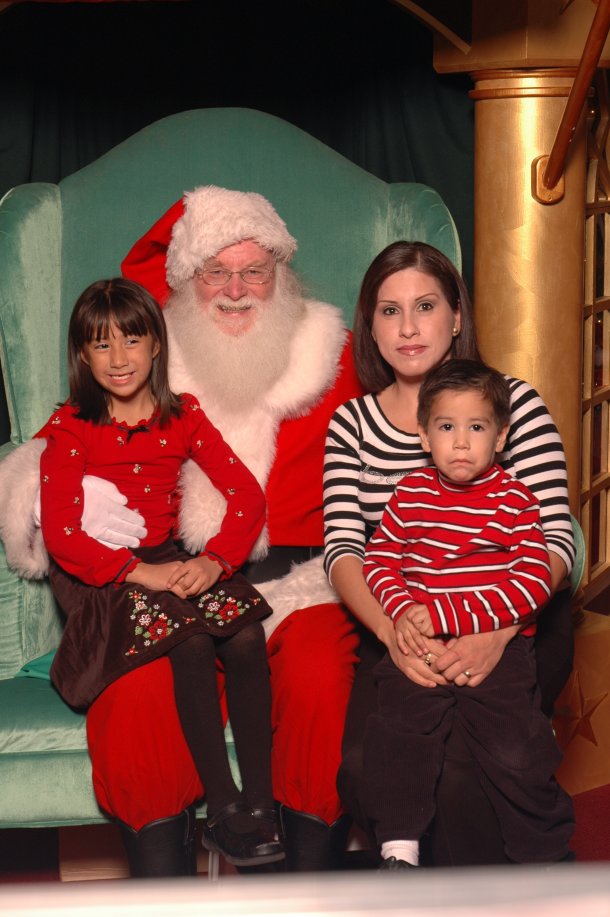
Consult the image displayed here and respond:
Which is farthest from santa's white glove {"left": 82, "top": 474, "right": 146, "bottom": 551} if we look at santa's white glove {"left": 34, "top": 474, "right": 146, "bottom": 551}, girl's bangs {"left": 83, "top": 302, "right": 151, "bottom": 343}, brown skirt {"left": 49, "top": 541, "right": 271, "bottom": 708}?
girl's bangs {"left": 83, "top": 302, "right": 151, "bottom": 343}

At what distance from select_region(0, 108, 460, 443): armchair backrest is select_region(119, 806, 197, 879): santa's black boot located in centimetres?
101

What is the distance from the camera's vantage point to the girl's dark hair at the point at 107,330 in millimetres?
2023

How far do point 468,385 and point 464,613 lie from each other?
0.36 meters

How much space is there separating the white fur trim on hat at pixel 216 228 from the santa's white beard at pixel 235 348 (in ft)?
0.21

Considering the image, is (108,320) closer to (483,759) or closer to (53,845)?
(483,759)

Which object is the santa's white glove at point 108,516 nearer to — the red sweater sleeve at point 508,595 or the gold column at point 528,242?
the red sweater sleeve at point 508,595

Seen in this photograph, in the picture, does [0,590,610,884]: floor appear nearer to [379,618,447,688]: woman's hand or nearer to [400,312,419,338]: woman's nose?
[379,618,447,688]: woman's hand

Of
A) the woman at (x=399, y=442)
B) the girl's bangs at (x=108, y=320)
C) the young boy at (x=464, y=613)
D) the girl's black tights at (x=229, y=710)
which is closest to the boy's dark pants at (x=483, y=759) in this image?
the young boy at (x=464, y=613)

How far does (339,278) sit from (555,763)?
4.20 feet

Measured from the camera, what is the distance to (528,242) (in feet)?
8.83

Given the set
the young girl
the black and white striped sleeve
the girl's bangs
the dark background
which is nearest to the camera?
the young girl

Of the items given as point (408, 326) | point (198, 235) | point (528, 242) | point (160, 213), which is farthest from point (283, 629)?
point (528, 242)

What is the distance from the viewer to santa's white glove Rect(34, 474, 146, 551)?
80.0 inches

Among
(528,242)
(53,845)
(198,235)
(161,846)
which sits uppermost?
(528,242)
